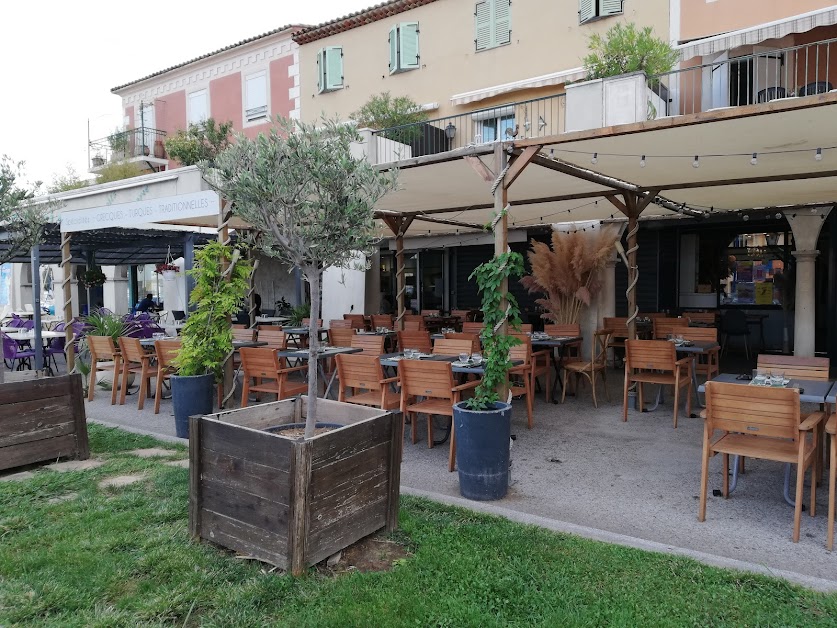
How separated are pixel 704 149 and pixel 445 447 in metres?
3.32

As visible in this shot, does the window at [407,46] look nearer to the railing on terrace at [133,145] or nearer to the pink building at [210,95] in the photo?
the pink building at [210,95]

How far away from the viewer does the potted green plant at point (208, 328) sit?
5.84m

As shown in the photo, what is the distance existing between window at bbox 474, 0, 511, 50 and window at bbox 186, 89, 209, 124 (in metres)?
9.20

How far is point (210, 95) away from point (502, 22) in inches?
381

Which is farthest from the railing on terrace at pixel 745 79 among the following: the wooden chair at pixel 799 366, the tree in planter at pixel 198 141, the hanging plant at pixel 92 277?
the hanging plant at pixel 92 277

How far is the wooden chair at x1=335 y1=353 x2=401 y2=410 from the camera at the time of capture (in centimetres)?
517

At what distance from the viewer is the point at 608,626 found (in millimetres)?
2363

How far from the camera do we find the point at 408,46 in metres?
13.0

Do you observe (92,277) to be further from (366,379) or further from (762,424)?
(762,424)

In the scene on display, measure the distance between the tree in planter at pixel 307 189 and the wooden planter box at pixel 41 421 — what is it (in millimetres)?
2430

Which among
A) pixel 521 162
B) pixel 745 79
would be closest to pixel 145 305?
pixel 521 162

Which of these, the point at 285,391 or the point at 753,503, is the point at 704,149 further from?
the point at 285,391

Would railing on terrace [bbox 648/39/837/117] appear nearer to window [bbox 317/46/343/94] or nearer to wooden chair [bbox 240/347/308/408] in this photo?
wooden chair [bbox 240/347/308/408]

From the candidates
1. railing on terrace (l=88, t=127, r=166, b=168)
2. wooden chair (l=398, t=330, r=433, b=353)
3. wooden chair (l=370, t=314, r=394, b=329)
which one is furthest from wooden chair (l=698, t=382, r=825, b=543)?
railing on terrace (l=88, t=127, r=166, b=168)
